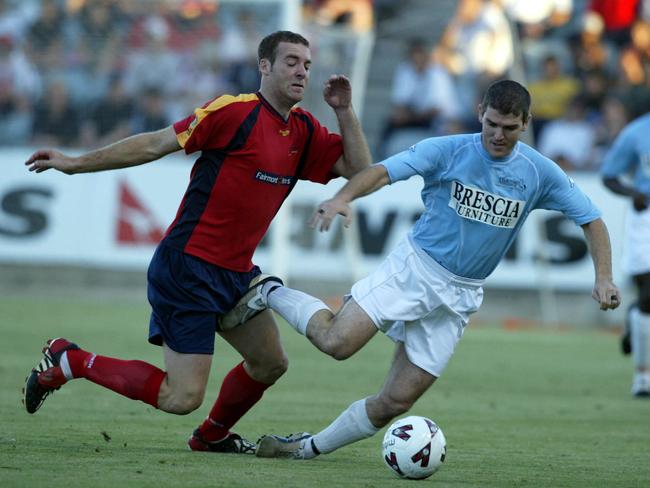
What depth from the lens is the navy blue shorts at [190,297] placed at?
23.7 feet

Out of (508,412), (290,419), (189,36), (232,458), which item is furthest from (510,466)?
(189,36)

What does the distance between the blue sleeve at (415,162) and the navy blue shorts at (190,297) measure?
1.13m

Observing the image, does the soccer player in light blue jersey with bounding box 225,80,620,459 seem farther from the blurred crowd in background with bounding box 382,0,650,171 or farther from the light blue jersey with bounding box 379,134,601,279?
the blurred crowd in background with bounding box 382,0,650,171

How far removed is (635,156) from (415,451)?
6.28 metres

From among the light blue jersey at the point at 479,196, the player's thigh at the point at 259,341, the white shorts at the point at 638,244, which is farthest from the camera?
the white shorts at the point at 638,244

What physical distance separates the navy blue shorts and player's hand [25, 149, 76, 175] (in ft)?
2.42

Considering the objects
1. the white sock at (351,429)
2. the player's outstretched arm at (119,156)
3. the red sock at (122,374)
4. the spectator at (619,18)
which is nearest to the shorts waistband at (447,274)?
the white sock at (351,429)

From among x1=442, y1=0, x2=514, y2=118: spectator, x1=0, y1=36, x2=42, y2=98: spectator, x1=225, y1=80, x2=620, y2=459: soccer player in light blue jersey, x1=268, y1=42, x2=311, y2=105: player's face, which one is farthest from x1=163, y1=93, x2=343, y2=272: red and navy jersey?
x1=442, y1=0, x2=514, y2=118: spectator

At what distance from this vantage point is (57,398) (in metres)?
9.72

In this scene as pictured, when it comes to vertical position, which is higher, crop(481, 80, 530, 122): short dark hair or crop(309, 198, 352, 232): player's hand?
crop(481, 80, 530, 122): short dark hair

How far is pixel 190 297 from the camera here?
7230mm

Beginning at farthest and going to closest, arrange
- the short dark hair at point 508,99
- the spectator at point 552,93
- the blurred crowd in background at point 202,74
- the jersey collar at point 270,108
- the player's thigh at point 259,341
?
the spectator at point 552,93, the blurred crowd in background at point 202,74, the player's thigh at point 259,341, the jersey collar at point 270,108, the short dark hair at point 508,99

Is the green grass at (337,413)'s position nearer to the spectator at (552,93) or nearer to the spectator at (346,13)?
the spectator at (552,93)

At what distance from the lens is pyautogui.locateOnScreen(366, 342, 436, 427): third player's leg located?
6988 millimetres
